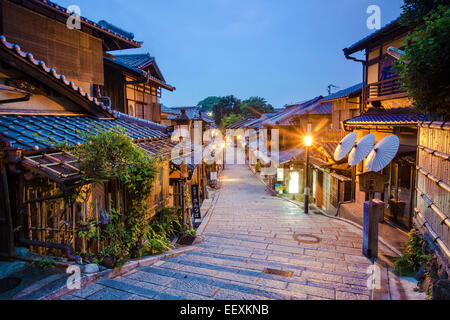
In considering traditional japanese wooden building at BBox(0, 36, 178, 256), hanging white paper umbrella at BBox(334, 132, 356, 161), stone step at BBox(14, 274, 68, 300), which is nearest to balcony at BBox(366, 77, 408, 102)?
hanging white paper umbrella at BBox(334, 132, 356, 161)

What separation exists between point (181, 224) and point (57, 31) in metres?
9.33

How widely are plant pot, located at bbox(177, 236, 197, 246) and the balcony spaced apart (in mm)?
11495

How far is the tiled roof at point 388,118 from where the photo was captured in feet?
32.1

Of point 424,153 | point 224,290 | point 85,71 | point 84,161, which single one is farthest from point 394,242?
point 85,71

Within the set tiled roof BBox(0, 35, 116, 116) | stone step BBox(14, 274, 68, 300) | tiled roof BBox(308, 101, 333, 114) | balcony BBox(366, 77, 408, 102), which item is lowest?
stone step BBox(14, 274, 68, 300)

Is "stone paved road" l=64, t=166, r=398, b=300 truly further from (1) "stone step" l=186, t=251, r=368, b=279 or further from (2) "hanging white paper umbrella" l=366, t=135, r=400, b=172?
(2) "hanging white paper umbrella" l=366, t=135, r=400, b=172

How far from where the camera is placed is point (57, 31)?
10508mm

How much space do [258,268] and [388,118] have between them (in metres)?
8.98

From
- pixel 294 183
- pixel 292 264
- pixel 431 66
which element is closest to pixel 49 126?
pixel 292 264

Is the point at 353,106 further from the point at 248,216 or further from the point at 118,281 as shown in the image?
the point at 118,281

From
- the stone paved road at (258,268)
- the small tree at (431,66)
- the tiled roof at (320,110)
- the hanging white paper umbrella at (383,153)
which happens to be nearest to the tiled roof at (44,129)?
the stone paved road at (258,268)

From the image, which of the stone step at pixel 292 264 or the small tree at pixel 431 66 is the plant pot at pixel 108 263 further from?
the small tree at pixel 431 66

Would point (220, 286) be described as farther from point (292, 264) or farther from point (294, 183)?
point (294, 183)

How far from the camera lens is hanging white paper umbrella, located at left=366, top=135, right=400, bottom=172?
8.01 meters
